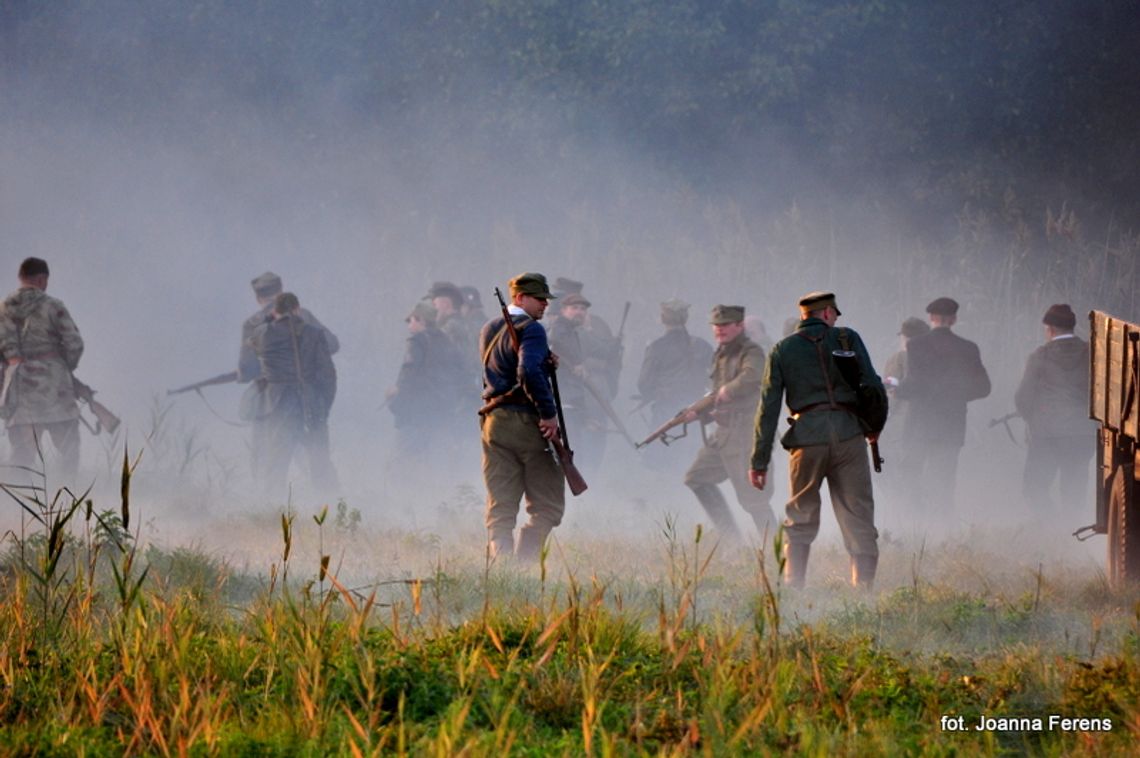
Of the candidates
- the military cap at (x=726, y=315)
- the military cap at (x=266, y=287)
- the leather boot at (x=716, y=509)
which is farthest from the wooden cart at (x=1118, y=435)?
the military cap at (x=266, y=287)

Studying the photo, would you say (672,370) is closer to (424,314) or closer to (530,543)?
(424,314)

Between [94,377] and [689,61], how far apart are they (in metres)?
13.8

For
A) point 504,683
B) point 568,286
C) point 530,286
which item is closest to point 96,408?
point 530,286

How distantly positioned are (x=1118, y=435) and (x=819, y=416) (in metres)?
1.70

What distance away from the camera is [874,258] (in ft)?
86.8

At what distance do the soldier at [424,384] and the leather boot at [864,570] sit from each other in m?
8.22

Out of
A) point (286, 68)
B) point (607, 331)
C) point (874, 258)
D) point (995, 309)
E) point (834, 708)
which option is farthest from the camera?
point (286, 68)

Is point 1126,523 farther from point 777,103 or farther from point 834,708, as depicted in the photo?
point 777,103

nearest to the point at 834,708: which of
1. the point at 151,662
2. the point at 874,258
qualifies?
the point at 151,662

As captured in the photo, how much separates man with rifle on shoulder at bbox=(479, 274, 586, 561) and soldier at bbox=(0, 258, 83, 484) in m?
5.17

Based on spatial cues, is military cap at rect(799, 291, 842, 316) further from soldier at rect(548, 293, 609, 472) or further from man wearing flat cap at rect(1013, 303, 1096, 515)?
soldier at rect(548, 293, 609, 472)

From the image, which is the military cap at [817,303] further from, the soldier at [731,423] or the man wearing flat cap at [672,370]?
the man wearing flat cap at [672,370]

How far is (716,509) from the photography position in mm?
12172

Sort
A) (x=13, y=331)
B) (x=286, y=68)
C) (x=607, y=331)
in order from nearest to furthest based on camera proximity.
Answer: (x=13, y=331)
(x=607, y=331)
(x=286, y=68)
